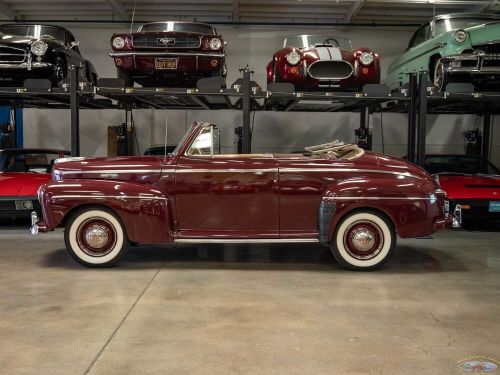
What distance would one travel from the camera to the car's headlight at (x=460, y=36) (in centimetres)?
741

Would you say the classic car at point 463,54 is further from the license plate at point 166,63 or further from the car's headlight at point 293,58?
the license plate at point 166,63

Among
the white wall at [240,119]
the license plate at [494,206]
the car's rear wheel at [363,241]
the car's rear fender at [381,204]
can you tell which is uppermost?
the white wall at [240,119]

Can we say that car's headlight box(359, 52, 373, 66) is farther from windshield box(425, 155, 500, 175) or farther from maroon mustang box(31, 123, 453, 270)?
maroon mustang box(31, 123, 453, 270)

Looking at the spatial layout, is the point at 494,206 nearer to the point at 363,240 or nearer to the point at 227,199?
the point at 363,240

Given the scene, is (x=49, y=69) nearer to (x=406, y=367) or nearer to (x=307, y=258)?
(x=307, y=258)

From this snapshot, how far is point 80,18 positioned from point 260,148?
5.89 meters

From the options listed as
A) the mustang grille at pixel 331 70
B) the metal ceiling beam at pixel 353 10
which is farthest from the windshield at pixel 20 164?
the metal ceiling beam at pixel 353 10

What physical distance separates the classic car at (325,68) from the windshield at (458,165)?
1.99 metres

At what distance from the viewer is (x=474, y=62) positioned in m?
7.47

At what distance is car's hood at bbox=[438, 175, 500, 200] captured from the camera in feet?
23.5

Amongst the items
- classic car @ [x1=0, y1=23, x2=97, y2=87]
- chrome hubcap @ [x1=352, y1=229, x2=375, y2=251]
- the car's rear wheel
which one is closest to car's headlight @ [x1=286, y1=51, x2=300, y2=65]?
the car's rear wheel

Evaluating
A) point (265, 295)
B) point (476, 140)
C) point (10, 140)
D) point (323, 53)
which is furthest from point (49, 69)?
point (476, 140)

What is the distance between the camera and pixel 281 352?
3.14 metres

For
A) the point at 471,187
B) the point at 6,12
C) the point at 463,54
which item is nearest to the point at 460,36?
the point at 463,54
